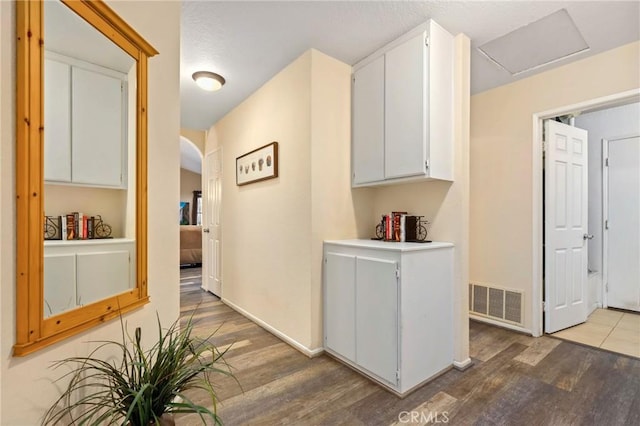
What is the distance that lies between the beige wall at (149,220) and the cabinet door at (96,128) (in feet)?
0.66

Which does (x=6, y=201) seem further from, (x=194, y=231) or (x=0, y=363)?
(x=194, y=231)

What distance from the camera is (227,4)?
6.08 ft

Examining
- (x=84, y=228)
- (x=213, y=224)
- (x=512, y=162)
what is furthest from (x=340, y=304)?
(x=213, y=224)

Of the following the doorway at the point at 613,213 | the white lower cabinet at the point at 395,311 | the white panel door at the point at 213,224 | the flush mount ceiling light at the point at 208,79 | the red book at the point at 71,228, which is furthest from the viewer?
the white panel door at the point at 213,224

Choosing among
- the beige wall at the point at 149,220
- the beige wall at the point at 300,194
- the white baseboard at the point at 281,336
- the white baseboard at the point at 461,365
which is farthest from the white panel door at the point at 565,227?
the beige wall at the point at 149,220

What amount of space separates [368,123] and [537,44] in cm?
145

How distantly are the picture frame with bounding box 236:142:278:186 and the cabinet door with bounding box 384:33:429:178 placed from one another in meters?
1.12

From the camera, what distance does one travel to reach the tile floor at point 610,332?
2.46 meters

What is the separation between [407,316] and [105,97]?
1951 millimetres

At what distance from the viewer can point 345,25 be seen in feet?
6.73

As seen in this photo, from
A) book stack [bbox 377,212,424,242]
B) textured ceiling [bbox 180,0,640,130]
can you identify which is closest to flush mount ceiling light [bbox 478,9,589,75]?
textured ceiling [bbox 180,0,640,130]

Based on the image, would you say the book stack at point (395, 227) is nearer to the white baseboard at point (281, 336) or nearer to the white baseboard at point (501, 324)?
the white baseboard at point (281, 336)

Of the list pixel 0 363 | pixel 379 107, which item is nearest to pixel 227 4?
pixel 379 107

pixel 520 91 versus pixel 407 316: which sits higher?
pixel 520 91
